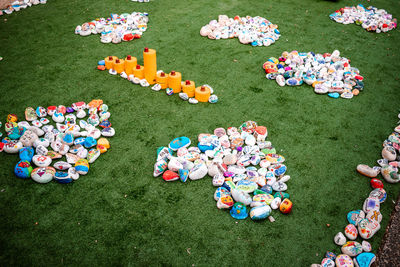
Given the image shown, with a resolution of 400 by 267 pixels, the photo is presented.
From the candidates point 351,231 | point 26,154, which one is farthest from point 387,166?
point 26,154

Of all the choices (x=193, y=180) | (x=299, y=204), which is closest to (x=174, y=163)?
(x=193, y=180)

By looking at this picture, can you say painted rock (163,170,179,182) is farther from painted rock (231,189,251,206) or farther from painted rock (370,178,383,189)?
painted rock (370,178,383,189)

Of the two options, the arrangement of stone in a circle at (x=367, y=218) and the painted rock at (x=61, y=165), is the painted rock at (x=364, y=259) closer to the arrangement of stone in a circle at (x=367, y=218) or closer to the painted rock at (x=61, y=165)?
the arrangement of stone in a circle at (x=367, y=218)

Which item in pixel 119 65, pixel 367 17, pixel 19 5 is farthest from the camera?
pixel 367 17

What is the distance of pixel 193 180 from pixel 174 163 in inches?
10.5

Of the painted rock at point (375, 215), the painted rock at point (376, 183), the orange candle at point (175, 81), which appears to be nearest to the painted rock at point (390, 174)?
the painted rock at point (376, 183)

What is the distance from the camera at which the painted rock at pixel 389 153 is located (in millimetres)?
3149

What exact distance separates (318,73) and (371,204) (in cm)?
237

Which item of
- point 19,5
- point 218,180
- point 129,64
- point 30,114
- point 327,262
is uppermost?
point 19,5

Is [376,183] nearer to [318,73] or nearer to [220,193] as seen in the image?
[220,193]

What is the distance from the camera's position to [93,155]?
9.87ft

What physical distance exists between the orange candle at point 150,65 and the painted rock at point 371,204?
10.1 ft

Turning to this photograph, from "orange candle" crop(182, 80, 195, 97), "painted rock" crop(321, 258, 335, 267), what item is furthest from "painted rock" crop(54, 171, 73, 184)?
"painted rock" crop(321, 258, 335, 267)

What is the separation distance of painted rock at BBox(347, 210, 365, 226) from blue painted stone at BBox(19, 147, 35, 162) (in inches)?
128
